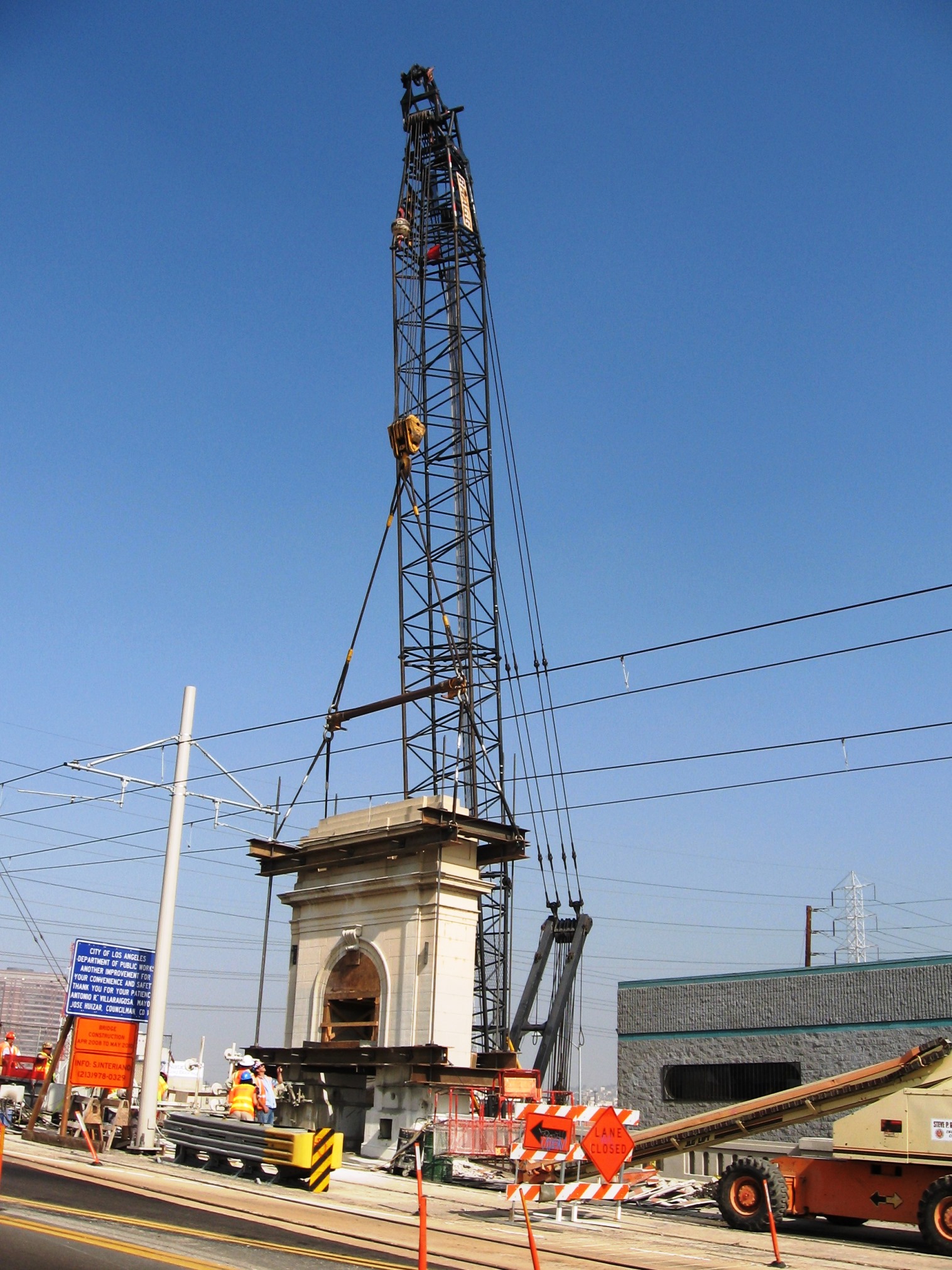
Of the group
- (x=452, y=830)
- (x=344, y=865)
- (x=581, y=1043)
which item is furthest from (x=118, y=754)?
(x=581, y=1043)

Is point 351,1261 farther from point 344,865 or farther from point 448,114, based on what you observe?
point 448,114

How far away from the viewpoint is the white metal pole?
22.6 meters

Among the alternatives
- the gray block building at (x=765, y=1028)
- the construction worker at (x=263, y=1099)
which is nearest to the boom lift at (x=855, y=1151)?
the construction worker at (x=263, y=1099)

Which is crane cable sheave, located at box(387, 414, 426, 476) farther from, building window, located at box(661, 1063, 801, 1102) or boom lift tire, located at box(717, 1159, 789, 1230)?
boom lift tire, located at box(717, 1159, 789, 1230)

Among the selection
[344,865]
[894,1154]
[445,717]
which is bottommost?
[894,1154]

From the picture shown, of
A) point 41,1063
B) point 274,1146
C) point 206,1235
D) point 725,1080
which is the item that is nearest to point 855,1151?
point 274,1146

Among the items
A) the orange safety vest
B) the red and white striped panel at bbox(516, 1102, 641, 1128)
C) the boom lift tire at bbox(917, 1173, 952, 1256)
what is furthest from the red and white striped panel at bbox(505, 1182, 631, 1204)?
the orange safety vest

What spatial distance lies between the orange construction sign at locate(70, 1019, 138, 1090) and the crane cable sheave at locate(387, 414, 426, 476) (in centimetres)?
2014

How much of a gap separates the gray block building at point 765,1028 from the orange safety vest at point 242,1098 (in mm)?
16977

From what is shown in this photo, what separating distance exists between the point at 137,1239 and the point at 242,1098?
10586 millimetres

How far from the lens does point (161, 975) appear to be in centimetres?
2345

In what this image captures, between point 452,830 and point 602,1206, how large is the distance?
336 inches

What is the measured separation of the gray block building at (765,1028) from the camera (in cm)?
3128

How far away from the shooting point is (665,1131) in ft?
63.1
